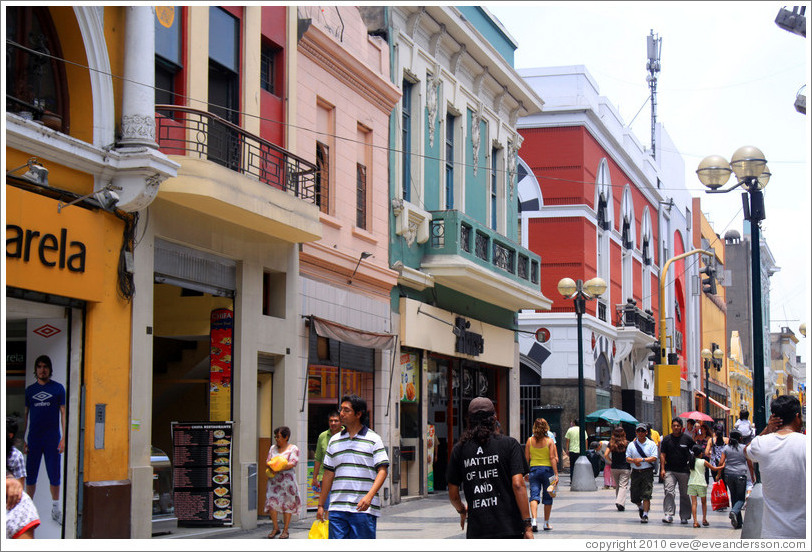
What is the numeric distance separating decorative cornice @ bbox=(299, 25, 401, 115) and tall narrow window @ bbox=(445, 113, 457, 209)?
4.16 meters

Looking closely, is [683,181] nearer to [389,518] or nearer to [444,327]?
[444,327]

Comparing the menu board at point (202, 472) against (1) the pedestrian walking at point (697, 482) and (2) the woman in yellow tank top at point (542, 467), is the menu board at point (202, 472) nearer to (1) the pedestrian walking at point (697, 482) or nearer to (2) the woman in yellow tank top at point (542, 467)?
(2) the woman in yellow tank top at point (542, 467)

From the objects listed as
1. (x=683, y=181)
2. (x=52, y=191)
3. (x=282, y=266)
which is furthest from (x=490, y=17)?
(x=683, y=181)

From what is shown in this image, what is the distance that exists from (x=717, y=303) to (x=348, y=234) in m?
62.9

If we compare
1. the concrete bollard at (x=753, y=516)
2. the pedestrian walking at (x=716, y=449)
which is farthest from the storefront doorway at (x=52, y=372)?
the pedestrian walking at (x=716, y=449)

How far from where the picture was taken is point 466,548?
25.6 feet

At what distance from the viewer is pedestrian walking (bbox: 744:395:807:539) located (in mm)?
8461

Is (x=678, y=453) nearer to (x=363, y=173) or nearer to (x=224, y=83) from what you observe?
(x=363, y=173)

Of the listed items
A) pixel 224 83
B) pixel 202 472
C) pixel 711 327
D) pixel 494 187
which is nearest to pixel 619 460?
pixel 202 472

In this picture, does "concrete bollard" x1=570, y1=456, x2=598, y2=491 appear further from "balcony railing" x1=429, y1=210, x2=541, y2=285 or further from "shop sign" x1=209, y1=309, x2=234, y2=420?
"shop sign" x1=209, y1=309, x2=234, y2=420

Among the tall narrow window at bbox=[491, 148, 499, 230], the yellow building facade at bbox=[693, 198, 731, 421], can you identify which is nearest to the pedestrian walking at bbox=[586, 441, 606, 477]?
the tall narrow window at bbox=[491, 148, 499, 230]

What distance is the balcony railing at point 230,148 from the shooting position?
1499 cm

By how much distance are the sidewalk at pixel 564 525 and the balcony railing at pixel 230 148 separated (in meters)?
5.34

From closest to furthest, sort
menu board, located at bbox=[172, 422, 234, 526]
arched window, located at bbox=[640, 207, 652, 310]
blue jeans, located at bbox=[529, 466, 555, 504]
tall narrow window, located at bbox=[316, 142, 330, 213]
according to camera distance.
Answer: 1. menu board, located at bbox=[172, 422, 234, 526]
2. blue jeans, located at bbox=[529, 466, 555, 504]
3. tall narrow window, located at bbox=[316, 142, 330, 213]
4. arched window, located at bbox=[640, 207, 652, 310]
